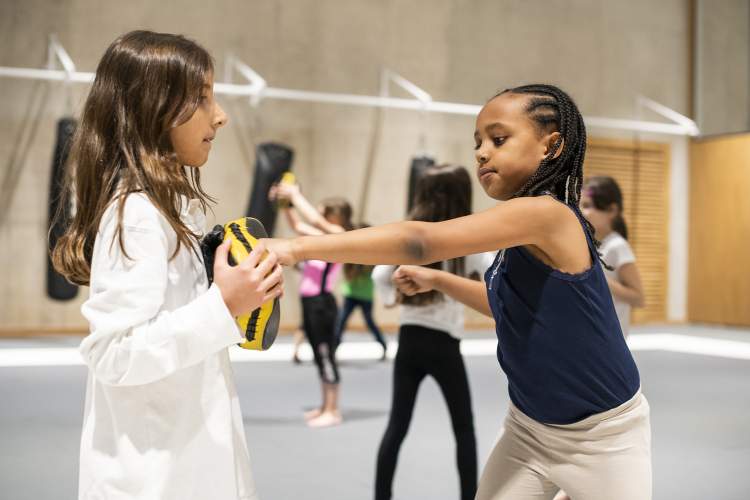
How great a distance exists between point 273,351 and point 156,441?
6.46m

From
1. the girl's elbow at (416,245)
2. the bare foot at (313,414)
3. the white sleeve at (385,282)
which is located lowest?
the bare foot at (313,414)

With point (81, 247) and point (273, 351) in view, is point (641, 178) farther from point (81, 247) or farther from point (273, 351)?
point (81, 247)

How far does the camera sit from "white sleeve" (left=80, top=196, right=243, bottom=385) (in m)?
1.11

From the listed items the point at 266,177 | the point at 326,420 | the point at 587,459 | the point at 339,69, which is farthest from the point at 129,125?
the point at 339,69

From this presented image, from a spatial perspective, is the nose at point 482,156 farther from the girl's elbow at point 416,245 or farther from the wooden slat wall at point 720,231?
the wooden slat wall at point 720,231

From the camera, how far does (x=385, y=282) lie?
290 centimetres

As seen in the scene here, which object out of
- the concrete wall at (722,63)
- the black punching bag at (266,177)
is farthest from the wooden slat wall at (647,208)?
the black punching bag at (266,177)

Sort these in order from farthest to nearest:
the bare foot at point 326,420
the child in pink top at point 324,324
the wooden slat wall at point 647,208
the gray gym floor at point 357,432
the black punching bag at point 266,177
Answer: the wooden slat wall at point 647,208 → the black punching bag at point 266,177 → the child in pink top at point 324,324 → the bare foot at point 326,420 → the gray gym floor at point 357,432

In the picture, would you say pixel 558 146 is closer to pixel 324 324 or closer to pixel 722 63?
pixel 324 324

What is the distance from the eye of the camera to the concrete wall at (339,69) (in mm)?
8281

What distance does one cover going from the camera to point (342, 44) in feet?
31.8

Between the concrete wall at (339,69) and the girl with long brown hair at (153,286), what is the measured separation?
7.71 metres

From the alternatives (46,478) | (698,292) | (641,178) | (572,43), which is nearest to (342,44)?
(572,43)

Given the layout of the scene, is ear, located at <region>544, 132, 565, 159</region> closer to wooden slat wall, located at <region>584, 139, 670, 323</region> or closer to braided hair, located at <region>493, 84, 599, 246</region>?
braided hair, located at <region>493, 84, 599, 246</region>
